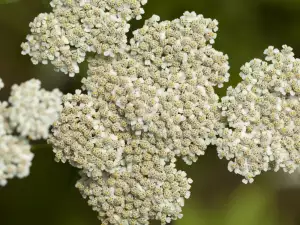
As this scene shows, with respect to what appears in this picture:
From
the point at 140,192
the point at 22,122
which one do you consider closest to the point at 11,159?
the point at 22,122

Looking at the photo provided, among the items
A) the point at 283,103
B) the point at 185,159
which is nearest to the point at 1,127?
the point at 185,159

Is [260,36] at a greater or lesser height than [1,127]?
greater

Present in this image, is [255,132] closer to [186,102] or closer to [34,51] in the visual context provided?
[186,102]

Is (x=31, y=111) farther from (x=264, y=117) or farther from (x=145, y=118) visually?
(x=264, y=117)

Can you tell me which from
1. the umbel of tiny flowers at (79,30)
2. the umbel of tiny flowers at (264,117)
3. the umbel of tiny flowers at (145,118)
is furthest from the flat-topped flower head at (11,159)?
the umbel of tiny flowers at (264,117)

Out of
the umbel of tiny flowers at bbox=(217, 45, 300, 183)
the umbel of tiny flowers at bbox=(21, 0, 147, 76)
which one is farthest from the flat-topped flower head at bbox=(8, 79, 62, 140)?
the umbel of tiny flowers at bbox=(217, 45, 300, 183)

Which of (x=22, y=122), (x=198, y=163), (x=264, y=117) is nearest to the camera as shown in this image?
(x=22, y=122)
